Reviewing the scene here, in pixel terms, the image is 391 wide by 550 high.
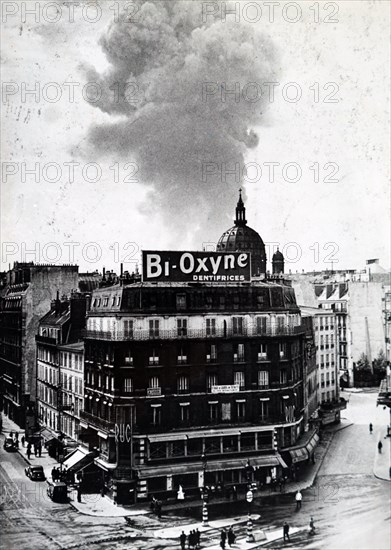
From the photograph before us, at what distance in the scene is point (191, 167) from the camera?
15812 mm

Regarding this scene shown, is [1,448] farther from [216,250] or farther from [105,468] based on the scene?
[216,250]

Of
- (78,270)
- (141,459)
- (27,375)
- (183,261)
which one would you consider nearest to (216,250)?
(183,261)

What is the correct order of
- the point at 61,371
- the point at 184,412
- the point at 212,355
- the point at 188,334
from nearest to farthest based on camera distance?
the point at 184,412 < the point at 188,334 < the point at 212,355 < the point at 61,371

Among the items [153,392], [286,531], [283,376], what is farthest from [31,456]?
[286,531]

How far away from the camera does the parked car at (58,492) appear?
16.5 meters

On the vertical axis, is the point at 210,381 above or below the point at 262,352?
below

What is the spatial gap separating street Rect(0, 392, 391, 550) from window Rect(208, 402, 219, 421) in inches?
80.9

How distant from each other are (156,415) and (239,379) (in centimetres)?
210

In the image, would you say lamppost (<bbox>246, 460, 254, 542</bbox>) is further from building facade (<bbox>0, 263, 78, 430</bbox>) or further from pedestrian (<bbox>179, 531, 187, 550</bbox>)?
building facade (<bbox>0, 263, 78, 430</bbox>)

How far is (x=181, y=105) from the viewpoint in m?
15.6

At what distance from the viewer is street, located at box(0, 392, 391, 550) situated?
570 inches

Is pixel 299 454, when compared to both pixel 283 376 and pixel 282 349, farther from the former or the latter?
pixel 282 349

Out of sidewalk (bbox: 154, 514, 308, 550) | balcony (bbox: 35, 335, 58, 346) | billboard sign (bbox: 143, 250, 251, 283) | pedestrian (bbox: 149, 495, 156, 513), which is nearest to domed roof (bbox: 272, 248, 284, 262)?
billboard sign (bbox: 143, 250, 251, 283)

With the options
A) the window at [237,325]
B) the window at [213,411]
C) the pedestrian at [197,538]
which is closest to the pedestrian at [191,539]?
the pedestrian at [197,538]
